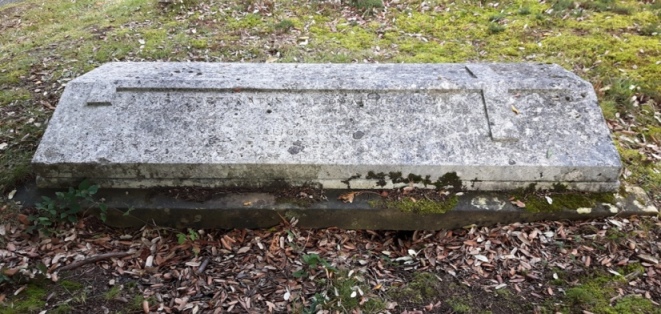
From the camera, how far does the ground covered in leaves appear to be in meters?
3.29

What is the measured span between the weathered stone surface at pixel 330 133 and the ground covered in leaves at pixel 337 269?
1.48 feet

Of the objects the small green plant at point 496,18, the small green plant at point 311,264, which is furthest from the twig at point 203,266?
the small green plant at point 496,18

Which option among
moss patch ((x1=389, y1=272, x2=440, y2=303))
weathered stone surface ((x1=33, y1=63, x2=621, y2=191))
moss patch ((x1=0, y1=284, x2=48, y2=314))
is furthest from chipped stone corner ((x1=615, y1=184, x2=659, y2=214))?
moss patch ((x1=0, y1=284, x2=48, y2=314))

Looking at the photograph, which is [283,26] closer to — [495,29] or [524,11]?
[495,29]

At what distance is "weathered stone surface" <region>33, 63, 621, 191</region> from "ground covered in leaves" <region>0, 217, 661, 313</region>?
45 cm

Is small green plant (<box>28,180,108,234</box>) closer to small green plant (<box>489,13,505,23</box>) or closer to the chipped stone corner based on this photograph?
the chipped stone corner

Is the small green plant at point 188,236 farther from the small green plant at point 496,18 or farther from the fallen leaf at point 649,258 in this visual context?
the small green plant at point 496,18

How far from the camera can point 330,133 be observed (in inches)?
151

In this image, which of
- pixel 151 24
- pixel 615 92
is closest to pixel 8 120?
pixel 151 24

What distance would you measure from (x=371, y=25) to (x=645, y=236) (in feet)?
16.1

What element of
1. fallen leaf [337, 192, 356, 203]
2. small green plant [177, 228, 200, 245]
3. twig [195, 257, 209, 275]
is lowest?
twig [195, 257, 209, 275]

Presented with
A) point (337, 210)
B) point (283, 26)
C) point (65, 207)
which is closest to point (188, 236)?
point (65, 207)

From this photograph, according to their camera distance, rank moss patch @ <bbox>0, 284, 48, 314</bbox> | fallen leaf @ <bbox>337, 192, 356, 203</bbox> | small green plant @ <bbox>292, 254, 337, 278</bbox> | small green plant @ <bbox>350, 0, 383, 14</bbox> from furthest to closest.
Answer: small green plant @ <bbox>350, 0, 383, 14</bbox>
fallen leaf @ <bbox>337, 192, 356, 203</bbox>
small green plant @ <bbox>292, 254, 337, 278</bbox>
moss patch @ <bbox>0, 284, 48, 314</bbox>

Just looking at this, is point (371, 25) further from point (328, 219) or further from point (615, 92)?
point (328, 219)
